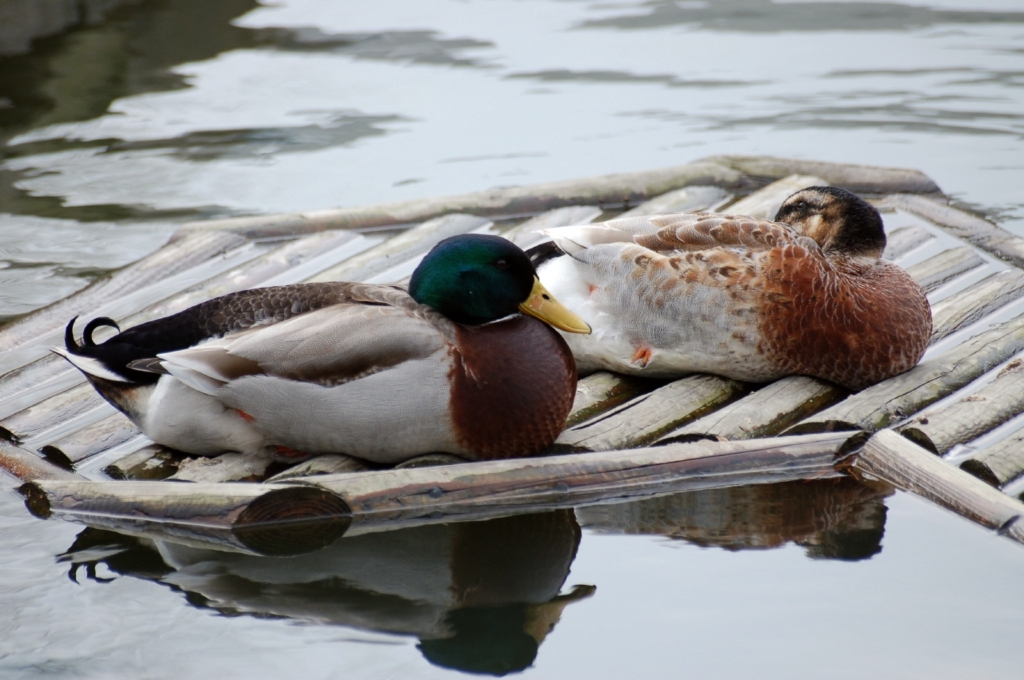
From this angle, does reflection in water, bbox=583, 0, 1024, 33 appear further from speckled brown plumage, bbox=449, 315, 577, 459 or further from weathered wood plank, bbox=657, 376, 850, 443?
speckled brown plumage, bbox=449, 315, 577, 459

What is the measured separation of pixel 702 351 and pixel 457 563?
4.05 feet

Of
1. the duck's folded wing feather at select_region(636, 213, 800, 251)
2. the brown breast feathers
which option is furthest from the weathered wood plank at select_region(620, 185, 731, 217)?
the brown breast feathers

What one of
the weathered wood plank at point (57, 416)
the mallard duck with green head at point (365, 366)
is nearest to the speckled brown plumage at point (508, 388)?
the mallard duck with green head at point (365, 366)

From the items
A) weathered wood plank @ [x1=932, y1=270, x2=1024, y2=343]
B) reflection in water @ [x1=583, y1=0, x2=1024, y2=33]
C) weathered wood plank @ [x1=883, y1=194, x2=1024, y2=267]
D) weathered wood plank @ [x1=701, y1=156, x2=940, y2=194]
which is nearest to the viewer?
weathered wood plank @ [x1=932, y1=270, x2=1024, y2=343]

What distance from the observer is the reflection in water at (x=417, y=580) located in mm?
3137

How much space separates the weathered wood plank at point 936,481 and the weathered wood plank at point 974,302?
1107 mm

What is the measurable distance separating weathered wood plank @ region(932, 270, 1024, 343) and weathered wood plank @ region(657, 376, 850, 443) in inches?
28.5

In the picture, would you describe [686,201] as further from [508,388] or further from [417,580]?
[417,580]

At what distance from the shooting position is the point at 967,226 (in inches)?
224

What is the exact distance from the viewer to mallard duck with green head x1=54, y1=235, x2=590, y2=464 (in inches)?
141

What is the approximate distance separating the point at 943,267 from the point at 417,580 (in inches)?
116

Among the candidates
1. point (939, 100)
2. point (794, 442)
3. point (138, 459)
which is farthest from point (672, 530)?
point (939, 100)

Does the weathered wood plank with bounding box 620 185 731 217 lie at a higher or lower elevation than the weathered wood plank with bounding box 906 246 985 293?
higher

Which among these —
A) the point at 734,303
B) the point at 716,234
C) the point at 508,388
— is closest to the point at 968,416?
the point at 734,303
